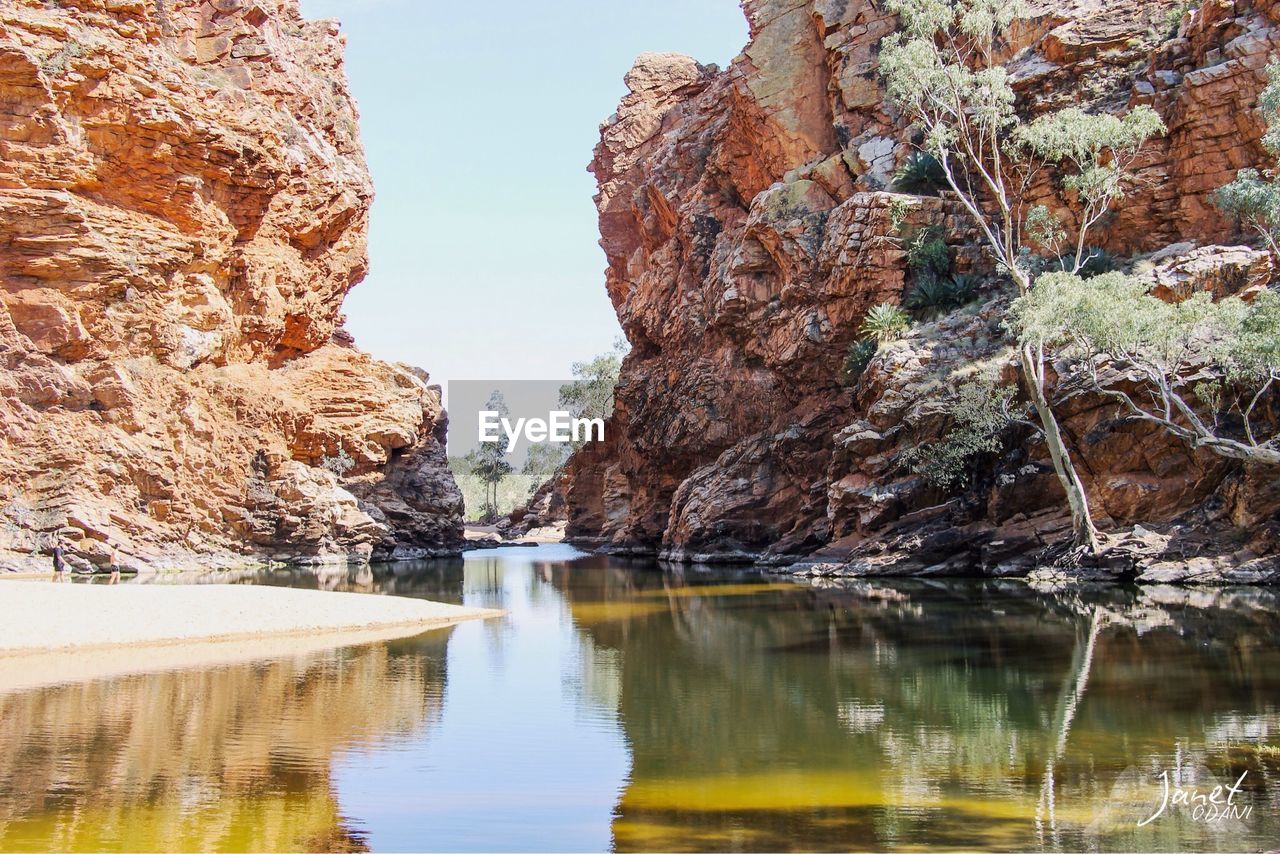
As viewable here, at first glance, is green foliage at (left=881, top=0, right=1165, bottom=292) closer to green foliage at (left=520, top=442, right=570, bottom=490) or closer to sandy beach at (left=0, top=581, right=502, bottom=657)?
sandy beach at (left=0, top=581, right=502, bottom=657)

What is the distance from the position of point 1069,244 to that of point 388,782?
41804 millimetres

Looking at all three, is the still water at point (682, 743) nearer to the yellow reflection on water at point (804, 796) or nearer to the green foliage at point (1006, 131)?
the yellow reflection on water at point (804, 796)

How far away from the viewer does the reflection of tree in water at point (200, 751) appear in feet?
29.7

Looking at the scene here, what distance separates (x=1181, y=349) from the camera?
32.0m

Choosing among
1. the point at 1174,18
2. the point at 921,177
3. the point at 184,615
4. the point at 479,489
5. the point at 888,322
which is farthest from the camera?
the point at 479,489

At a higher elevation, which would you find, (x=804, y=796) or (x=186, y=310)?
(x=186, y=310)

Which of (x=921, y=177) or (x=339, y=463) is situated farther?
(x=339, y=463)

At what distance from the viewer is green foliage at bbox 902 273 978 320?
46094mm

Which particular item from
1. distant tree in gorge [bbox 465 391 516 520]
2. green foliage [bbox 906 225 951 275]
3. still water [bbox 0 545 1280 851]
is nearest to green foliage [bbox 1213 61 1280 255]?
still water [bbox 0 545 1280 851]

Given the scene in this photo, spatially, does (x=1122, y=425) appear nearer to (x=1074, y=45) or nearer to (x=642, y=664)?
(x=1074, y=45)

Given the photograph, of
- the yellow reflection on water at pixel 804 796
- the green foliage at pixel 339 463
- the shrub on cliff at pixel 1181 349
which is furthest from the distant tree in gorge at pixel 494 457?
the yellow reflection on water at pixel 804 796

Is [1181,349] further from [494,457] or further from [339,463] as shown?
[494,457]

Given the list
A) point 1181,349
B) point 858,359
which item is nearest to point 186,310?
point 858,359

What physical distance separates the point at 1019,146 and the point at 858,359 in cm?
1154
